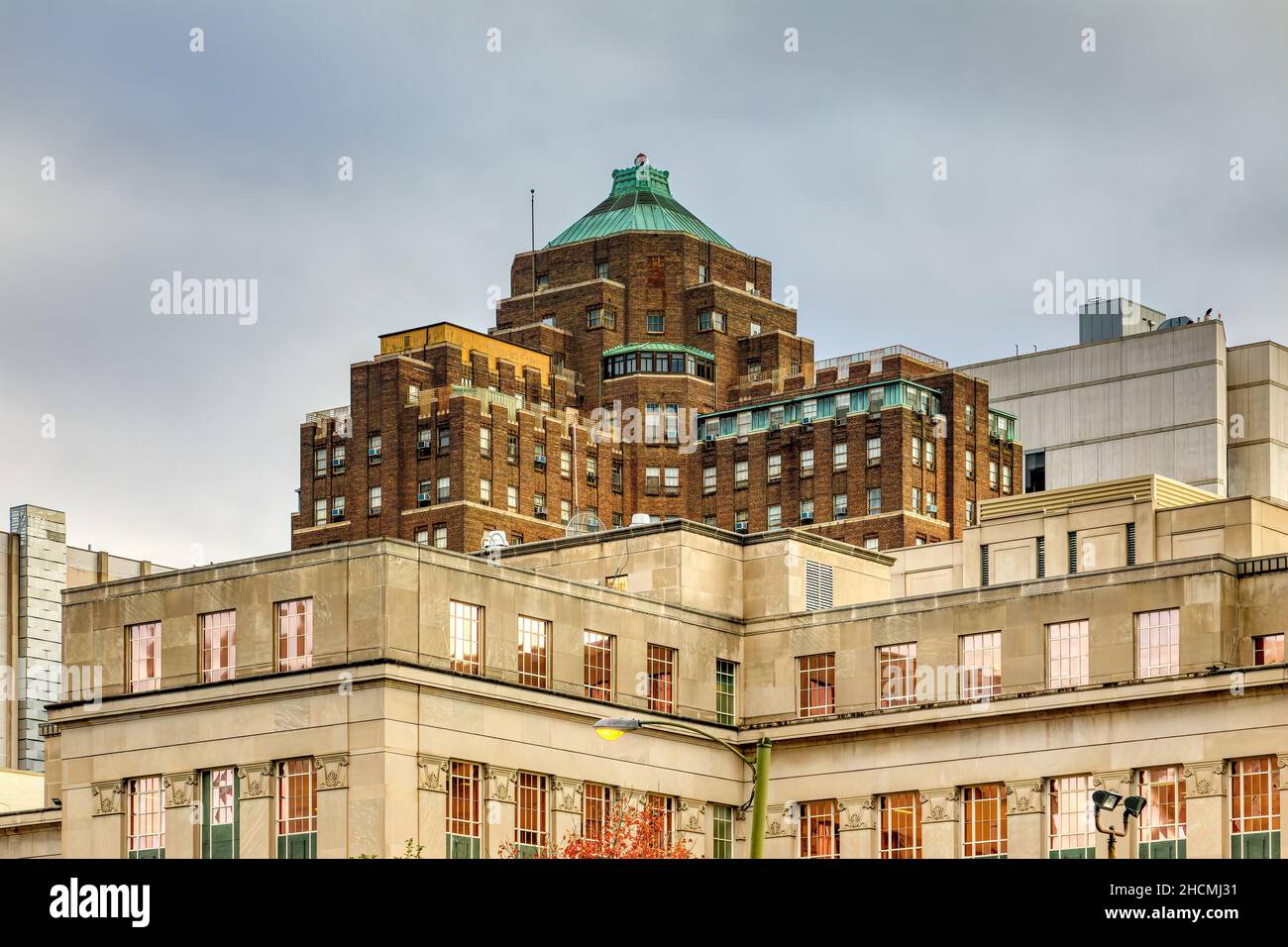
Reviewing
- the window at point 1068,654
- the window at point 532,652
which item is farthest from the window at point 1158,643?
the window at point 532,652

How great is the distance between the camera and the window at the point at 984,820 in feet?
230

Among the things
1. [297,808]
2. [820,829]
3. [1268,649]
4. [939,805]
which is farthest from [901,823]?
[297,808]

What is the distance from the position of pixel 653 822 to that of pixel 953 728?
10.1 metres

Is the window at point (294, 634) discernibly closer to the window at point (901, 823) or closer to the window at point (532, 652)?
the window at point (532, 652)

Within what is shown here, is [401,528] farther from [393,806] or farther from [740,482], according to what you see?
[393,806]

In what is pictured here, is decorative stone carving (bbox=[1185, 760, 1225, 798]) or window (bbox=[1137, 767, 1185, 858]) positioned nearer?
decorative stone carving (bbox=[1185, 760, 1225, 798])

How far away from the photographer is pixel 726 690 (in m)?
77.4

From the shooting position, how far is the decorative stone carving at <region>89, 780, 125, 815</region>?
6975cm

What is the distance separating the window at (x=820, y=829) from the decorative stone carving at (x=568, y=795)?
7.99m

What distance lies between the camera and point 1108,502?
114125 millimetres

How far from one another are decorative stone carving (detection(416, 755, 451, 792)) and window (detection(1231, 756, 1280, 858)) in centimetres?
2175

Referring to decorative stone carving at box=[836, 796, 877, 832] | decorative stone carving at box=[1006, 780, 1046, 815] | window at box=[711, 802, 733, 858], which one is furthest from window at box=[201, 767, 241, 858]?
decorative stone carving at box=[1006, 780, 1046, 815]

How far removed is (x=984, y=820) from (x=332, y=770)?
19.7 m

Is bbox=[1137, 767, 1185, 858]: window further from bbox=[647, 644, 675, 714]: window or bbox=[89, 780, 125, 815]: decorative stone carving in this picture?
Answer: bbox=[89, 780, 125, 815]: decorative stone carving
